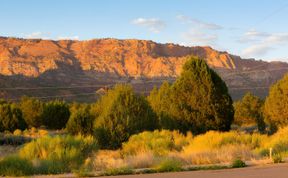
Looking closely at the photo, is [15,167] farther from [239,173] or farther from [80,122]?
[80,122]

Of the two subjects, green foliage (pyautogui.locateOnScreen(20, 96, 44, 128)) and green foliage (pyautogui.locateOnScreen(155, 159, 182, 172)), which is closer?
green foliage (pyautogui.locateOnScreen(155, 159, 182, 172))

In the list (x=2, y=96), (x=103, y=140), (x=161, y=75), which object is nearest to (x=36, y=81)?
(x=2, y=96)

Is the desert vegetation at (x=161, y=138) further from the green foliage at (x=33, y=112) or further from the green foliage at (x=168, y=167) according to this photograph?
the green foliage at (x=33, y=112)

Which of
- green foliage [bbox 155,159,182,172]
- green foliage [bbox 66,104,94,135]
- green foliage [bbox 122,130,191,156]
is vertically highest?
green foliage [bbox 155,159,182,172]

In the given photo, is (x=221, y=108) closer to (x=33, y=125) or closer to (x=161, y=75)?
(x=33, y=125)

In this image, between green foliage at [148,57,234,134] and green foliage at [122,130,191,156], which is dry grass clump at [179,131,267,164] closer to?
green foliage at [122,130,191,156]

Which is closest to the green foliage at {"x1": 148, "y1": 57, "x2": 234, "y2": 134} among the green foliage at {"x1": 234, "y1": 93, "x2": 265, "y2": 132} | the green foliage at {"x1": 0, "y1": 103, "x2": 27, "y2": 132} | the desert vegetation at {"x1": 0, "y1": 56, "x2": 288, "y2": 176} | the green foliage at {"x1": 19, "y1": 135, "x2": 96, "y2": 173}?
the desert vegetation at {"x1": 0, "y1": 56, "x2": 288, "y2": 176}

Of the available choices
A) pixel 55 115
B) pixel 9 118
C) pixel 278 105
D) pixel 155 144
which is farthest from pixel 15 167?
pixel 55 115

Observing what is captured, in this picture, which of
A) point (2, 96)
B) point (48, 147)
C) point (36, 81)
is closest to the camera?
point (48, 147)

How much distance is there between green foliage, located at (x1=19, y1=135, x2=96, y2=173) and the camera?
17.4m

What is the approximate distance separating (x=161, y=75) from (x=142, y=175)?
17151cm

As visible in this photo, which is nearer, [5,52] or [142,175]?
[142,175]

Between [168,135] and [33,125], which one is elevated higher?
[168,135]

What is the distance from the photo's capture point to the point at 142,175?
15.0m
